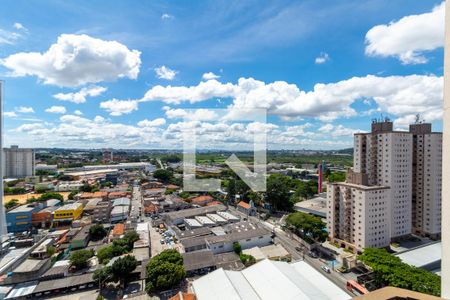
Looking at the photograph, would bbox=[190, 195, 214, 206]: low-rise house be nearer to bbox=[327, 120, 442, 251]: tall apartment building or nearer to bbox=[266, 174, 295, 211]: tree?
bbox=[266, 174, 295, 211]: tree

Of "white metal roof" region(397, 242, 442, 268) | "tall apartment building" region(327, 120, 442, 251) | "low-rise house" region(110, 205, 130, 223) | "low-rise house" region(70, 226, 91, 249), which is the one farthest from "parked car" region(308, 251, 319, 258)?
"low-rise house" region(110, 205, 130, 223)

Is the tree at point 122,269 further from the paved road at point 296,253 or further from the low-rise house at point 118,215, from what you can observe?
the low-rise house at point 118,215

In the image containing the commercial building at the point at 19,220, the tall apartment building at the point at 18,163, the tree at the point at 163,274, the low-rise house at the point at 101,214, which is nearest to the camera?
the tree at the point at 163,274

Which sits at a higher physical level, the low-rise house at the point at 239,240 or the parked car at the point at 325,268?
the low-rise house at the point at 239,240

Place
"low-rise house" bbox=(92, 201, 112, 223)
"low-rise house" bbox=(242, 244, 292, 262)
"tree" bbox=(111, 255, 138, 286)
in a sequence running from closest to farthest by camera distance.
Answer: "tree" bbox=(111, 255, 138, 286) < "low-rise house" bbox=(242, 244, 292, 262) < "low-rise house" bbox=(92, 201, 112, 223)

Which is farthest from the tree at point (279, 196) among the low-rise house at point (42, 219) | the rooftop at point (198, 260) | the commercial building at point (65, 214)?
the low-rise house at point (42, 219)

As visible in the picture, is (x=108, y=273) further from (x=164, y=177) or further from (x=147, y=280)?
(x=164, y=177)
